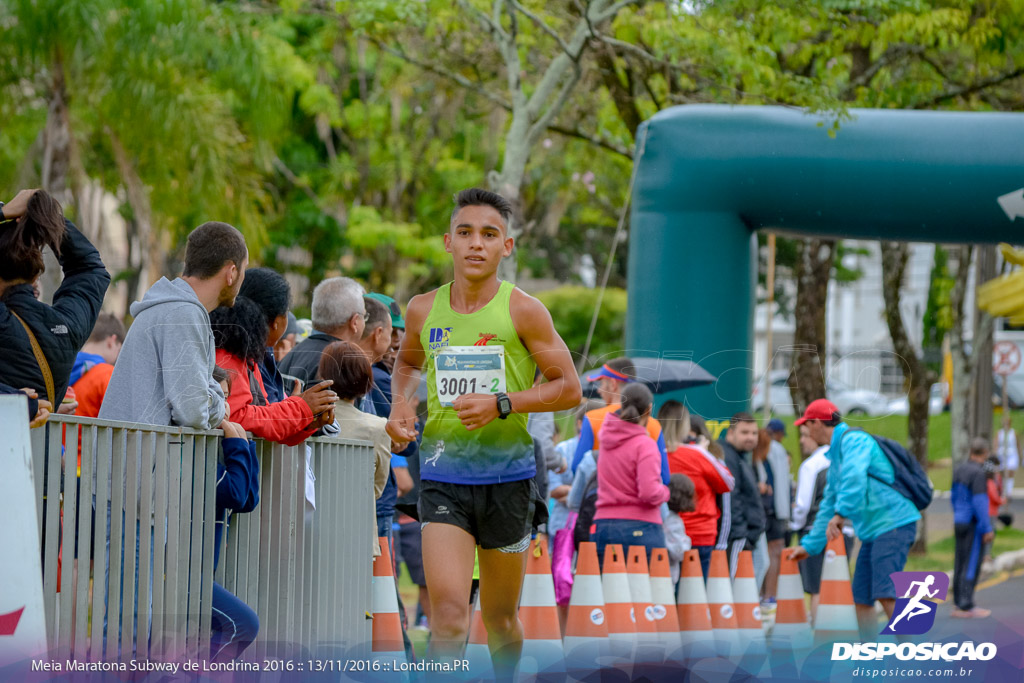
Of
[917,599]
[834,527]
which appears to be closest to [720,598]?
[834,527]

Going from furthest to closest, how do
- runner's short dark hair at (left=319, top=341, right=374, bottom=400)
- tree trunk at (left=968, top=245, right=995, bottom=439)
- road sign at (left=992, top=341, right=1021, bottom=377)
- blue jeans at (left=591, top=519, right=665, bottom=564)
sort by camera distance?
1. road sign at (left=992, top=341, right=1021, bottom=377)
2. tree trunk at (left=968, top=245, right=995, bottom=439)
3. blue jeans at (left=591, top=519, right=665, bottom=564)
4. runner's short dark hair at (left=319, top=341, right=374, bottom=400)

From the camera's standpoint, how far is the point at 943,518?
67.7 ft

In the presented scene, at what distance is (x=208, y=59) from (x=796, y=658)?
1162 centimetres

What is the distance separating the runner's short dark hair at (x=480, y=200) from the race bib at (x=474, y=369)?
1.77 feet

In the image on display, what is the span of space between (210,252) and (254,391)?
71cm

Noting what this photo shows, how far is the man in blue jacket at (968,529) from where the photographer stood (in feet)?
35.9

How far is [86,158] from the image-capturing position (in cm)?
1858

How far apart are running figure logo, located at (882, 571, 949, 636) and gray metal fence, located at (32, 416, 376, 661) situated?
3005 mm

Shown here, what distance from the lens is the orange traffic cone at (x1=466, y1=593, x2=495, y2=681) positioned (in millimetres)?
4703

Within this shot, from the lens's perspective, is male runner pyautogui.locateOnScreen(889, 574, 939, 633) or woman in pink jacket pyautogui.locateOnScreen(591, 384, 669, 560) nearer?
male runner pyautogui.locateOnScreen(889, 574, 939, 633)

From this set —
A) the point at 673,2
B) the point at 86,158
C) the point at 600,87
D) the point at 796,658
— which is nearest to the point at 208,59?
the point at 86,158

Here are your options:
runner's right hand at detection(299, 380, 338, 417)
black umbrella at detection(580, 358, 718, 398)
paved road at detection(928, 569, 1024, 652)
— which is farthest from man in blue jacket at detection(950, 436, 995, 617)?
runner's right hand at detection(299, 380, 338, 417)

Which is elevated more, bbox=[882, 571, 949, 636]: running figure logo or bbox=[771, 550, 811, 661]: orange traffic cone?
bbox=[882, 571, 949, 636]: running figure logo

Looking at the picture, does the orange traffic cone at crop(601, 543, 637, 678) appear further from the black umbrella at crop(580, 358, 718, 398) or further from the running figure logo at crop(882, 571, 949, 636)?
the black umbrella at crop(580, 358, 718, 398)
